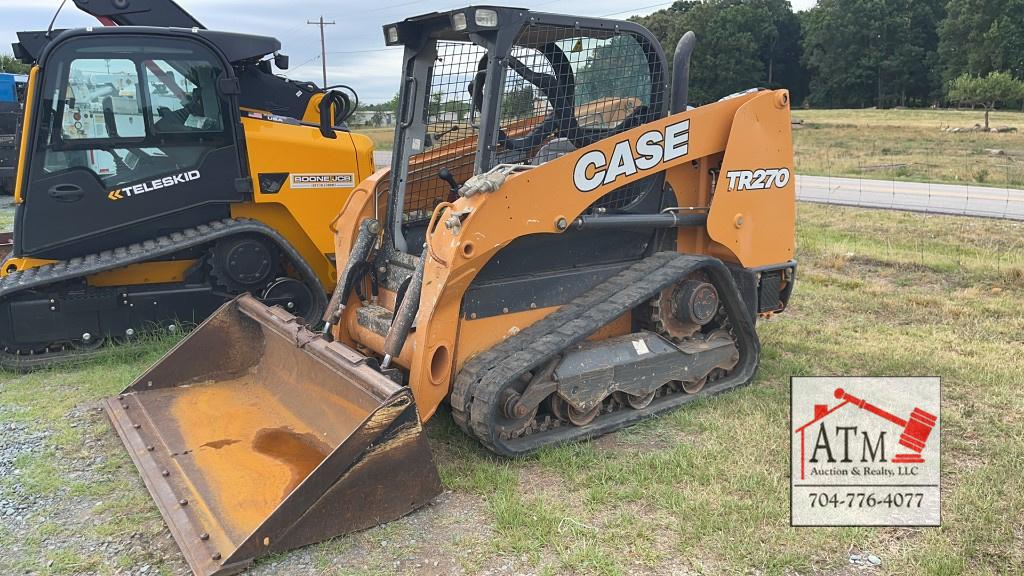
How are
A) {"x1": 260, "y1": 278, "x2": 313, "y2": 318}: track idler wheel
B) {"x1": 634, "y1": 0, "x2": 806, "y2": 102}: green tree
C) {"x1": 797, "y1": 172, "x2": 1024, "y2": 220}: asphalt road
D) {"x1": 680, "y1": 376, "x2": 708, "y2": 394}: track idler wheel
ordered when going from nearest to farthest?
{"x1": 680, "y1": 376, "x2": 708, "y2": 394}: track idler wheel
{"x1": 260, "y1": 278, "x2": 313, "y2": 318}: track idler wheel
{"x1": 797, "y1": 172, "x2": 1024, "y2": 220}: asphalt road
{"x1": 634, "y1": 0, "x2": 806, "y2": 102}: green tree

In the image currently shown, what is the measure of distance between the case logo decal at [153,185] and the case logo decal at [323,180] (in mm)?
753

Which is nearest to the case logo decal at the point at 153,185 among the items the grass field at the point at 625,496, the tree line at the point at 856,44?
the grass field at the point at 625,496

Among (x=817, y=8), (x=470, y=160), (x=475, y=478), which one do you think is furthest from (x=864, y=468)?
(x=817, y=8)

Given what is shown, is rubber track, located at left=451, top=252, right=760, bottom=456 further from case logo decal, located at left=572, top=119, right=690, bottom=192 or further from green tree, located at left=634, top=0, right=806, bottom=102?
green tree, located at left=634, top=0, right=806, bottom=102

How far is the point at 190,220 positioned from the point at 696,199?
153 inches

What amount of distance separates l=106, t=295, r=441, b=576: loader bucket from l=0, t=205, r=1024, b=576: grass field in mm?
125

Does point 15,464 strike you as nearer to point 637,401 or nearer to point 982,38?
point 637,401

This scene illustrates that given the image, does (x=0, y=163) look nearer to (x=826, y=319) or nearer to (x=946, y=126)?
(x=826, y=319)

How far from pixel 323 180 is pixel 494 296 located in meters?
2.94

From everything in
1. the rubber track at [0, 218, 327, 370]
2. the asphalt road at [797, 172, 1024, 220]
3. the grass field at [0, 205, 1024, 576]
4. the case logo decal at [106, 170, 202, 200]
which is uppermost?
the case logo decal at [106, 170, 202, 200]

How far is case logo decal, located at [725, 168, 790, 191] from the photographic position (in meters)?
5.04

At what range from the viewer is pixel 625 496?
3.75 metres

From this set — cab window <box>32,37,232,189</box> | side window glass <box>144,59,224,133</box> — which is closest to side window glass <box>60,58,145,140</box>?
cab window <box>32,37,232,189</box>

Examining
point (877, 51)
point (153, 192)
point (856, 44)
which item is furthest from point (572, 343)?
point (856, 44)
